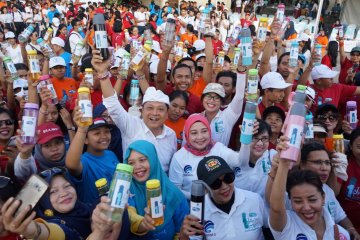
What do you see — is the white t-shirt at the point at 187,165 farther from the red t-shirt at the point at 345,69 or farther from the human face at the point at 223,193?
the red t-shirt at the point at 345,69

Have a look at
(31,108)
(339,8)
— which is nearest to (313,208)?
(31,108)

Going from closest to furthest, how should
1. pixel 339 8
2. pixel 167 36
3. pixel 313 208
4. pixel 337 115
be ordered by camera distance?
pixel 313 208 → pixel 337 115 → pixel 167 36 → pixel 339 8

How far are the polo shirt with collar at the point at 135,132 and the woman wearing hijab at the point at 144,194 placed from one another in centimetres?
75

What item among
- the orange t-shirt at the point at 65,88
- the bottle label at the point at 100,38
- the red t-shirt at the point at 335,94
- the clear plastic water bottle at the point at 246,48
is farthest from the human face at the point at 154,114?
the red t-shirt at the point at 335,94

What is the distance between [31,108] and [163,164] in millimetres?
1405

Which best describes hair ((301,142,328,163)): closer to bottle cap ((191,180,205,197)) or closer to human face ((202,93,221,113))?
human face ((202,93,221,113))

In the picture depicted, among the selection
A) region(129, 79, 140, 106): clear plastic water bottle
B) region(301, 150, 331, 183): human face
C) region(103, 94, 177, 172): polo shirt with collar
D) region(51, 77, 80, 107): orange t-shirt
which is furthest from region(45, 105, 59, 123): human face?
region(301, 150, 331, 183): human face

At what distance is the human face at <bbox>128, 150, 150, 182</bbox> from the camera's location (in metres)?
2.66

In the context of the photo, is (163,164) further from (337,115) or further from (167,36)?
(337,115)

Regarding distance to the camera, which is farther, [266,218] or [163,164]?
[163,164]

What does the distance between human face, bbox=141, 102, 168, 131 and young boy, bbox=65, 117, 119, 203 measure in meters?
0.49

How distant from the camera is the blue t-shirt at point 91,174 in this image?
2.85 metres

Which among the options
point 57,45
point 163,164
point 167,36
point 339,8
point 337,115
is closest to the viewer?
point 163,164

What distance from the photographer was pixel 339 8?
21.2 m
